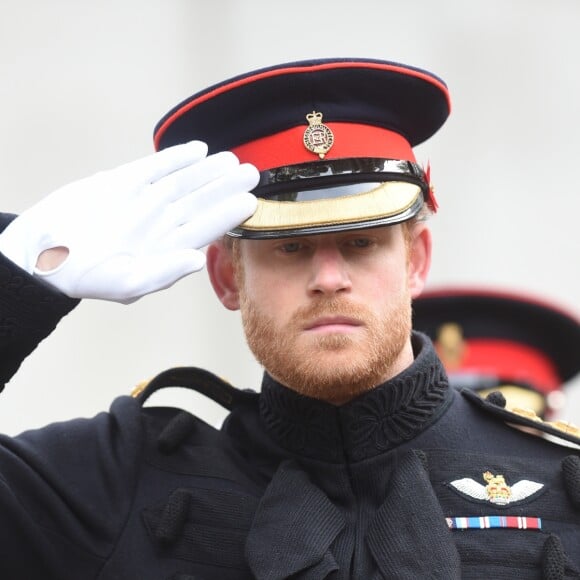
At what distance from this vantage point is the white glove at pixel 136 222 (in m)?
2.52

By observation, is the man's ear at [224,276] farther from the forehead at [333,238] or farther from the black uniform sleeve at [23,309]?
the black uniform sleeve at [23,309]

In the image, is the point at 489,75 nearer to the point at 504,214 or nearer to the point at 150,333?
the point at 504,214

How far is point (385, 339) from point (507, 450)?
1.19 feet

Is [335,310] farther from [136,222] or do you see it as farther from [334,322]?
[136,222]

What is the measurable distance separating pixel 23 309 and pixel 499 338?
2703 millimetres

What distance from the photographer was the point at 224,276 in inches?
119

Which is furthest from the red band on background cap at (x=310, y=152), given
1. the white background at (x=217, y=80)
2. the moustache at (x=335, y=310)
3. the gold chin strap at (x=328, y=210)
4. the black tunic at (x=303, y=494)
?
the white background at (x=217, y=80)

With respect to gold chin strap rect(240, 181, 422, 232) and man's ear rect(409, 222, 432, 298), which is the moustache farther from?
man's ear rect(409, 222, 432, 298)

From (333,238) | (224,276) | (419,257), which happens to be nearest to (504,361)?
(419,257)

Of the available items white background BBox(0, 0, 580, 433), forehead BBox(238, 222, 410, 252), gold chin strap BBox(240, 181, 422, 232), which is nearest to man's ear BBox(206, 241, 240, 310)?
forehead BBox(238, 222, 410, 252)

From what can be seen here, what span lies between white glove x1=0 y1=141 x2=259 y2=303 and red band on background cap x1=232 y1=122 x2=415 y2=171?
0.12m

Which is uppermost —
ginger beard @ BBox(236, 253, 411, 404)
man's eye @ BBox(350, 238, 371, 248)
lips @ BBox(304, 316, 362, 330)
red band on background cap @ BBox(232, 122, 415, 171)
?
red band on background cap @ BBox(232, 122, 415, 171)

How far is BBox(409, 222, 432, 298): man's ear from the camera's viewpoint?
2.96 m

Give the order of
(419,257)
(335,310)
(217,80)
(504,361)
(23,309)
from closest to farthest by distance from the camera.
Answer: (23,309) → (335,310) → (419,257) → (504,361) → (217,80)
